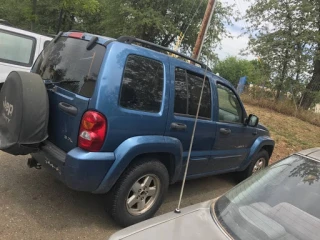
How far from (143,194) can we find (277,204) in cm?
154

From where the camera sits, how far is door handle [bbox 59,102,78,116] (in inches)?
115

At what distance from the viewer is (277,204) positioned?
2.17 metres

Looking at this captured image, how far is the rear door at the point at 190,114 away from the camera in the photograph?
11.3 feet

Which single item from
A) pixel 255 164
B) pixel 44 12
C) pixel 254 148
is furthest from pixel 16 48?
pixel 44 12

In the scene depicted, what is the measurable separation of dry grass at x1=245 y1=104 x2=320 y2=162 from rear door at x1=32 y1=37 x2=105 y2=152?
18.9 feet

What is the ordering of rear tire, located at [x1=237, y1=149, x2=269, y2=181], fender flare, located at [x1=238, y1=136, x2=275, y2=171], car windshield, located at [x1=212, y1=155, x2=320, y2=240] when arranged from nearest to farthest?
car windshield, located at [x1=212, y1=155, x2=320, y2=240] < fender flare, located at [x1=238, y1=136, x2=275, y2=171] < rear tire, located at [x1=237, y1=149, x2=269, y2=181]

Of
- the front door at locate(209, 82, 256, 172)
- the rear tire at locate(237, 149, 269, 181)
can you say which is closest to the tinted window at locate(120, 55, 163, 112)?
the front door at locate(209, 82, 256, 172)

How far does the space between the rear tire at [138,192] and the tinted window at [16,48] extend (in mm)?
4701

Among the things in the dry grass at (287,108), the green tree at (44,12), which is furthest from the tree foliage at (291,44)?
the green tree at (44,12)

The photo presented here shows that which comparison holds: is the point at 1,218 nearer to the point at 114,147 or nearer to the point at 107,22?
the point at 114,147

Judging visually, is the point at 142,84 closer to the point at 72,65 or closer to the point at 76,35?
the point at 72,65

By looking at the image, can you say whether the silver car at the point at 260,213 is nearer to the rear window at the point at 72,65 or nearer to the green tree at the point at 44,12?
the rear window at the point at 72,65

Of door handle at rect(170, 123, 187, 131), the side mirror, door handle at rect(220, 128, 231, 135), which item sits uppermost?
the side mirror

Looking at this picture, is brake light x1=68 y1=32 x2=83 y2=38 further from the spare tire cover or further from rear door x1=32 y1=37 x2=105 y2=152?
the spare tire cover
